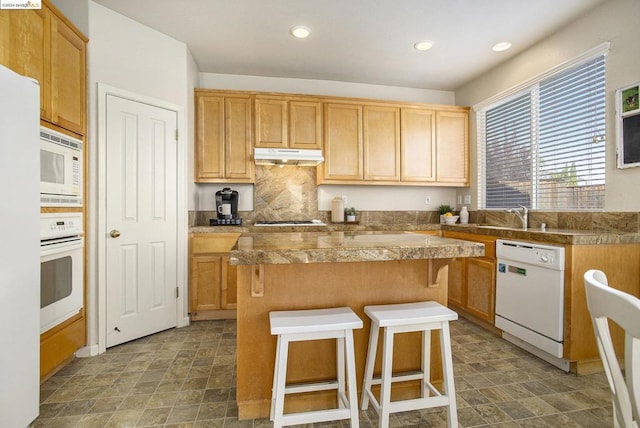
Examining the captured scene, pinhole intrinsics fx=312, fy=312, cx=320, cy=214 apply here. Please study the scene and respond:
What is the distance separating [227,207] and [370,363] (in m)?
2.35

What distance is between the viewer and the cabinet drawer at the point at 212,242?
10.2 ft

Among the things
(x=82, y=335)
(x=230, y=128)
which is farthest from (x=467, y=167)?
(x=82, y=335)

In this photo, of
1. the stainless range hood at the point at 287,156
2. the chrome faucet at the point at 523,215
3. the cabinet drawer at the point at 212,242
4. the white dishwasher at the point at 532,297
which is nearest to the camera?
the white dishwasher at the point at 532,297

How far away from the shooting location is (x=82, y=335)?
2.33 meters

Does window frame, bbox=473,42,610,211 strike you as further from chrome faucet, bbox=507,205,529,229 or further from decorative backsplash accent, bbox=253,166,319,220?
decorative backsplash accent, bbox=253,166,319,220

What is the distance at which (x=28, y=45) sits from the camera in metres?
1.82

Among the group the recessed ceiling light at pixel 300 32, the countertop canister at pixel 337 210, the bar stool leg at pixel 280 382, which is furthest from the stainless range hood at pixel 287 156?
the bar stool leg at pixel 280 382

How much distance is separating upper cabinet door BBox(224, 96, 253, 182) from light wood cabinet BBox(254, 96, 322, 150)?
11cm

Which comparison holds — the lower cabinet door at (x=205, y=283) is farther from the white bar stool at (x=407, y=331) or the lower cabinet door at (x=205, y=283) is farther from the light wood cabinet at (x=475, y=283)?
the light wood cabinet at (x=475, y=283)

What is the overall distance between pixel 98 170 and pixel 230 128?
136 cm

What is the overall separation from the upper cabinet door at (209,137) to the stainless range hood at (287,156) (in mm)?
419

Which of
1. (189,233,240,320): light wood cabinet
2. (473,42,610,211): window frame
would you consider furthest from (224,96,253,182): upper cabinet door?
(473,42,610,211): window frame

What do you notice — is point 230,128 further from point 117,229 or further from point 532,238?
point 532,238

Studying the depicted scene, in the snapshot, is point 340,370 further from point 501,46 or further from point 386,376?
point 501,46
